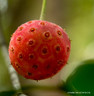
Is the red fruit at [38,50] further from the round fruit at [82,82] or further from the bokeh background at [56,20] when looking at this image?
the round fruit at [82,82]

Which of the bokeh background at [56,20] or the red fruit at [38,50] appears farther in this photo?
the bokeh background at [56,20]

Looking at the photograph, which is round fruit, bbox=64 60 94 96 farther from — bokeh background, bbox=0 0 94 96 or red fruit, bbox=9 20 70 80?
red fruit, bbox=9 20 70 80

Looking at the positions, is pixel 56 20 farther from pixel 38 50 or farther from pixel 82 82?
pixel 82 82

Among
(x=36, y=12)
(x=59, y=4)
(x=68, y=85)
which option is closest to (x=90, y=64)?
(x=68, y=85)

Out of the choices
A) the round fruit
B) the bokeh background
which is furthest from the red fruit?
the round fruit

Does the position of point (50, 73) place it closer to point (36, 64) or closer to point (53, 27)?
point (36, 64)

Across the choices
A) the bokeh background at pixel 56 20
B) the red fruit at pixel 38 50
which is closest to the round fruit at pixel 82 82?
the bokeh background at pixel 56 20

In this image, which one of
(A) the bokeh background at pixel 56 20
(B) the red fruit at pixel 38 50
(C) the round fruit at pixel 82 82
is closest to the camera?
(C) the round fruit at pixel 82 82
